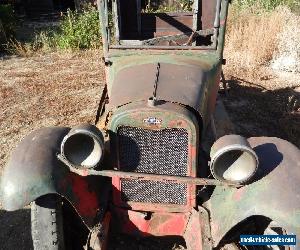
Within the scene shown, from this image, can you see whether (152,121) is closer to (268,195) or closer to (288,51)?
(268,195)

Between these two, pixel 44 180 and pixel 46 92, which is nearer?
pixel 44 180

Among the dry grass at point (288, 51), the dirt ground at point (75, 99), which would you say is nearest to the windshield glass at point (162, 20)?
the dirt ground at point (75, 99)

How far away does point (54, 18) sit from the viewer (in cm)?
1402

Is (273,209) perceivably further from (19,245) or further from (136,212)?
(19,245)

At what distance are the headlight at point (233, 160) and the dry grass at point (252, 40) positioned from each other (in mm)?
5428

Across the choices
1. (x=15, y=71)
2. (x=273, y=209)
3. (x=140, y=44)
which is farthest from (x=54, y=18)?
(x=273, y=209)

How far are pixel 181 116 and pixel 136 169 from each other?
66cm

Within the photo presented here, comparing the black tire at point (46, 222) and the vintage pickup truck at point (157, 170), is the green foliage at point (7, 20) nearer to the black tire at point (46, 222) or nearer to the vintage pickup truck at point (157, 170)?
the vintage pickup truck at point (157, 170)

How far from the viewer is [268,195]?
9.58ft

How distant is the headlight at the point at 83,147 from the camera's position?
2.96 metres

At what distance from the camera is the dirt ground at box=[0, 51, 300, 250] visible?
19.4 ft

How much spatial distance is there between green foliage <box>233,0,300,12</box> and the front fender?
849cm

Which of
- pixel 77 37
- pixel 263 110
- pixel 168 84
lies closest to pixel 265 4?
pixel 77 37

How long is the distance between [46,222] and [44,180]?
0.37 metres
